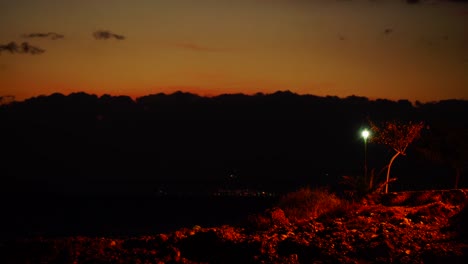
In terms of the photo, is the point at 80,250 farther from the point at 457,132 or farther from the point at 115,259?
the point at 457,132

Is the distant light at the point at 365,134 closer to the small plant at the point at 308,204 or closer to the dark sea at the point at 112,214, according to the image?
the small plant at the point at 308,204

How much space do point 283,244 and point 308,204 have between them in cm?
722

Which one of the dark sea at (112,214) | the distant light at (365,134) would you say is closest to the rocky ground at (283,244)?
the distant light at (365,134)

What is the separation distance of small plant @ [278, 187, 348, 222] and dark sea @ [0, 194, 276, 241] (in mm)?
71407

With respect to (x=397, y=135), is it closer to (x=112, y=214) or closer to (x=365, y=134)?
(x=365, y=134)

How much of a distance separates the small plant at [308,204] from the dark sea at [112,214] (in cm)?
7141

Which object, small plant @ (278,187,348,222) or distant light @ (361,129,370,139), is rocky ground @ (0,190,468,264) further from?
Result: distant light @ (361,129,370,139)

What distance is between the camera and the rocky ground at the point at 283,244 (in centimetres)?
1446

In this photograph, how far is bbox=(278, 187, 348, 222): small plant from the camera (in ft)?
75.7

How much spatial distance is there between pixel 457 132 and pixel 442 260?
901 inches

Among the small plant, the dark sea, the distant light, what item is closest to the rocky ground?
the small plant

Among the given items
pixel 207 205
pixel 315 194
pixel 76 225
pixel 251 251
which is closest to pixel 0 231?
pixel 76 225

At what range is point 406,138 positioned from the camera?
3200 centimetres

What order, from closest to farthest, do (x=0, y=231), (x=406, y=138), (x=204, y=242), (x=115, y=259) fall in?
1. (x=115, y=259)
2. (x=204, y=242)
3. (x=406, y=138)
4. (x=0, y=231)
